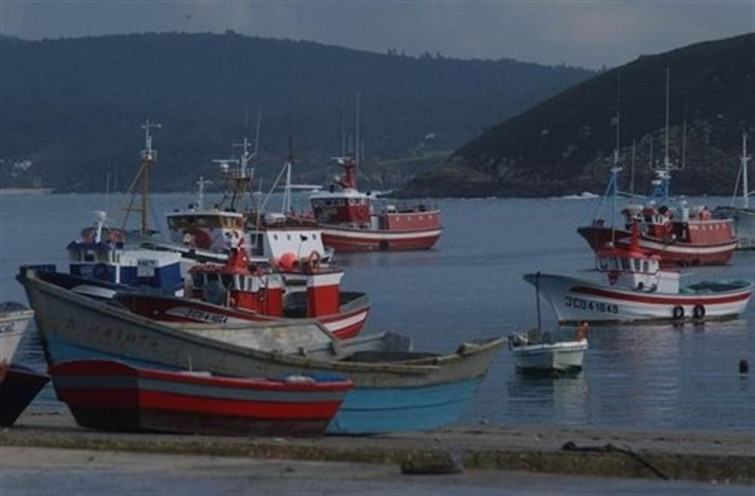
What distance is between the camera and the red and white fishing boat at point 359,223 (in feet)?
366

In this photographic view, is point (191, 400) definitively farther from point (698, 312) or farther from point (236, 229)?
point (236, 229)

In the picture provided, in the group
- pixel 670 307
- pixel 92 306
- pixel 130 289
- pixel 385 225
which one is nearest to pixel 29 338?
pixel 130 289

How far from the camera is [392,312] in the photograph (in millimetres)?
66312

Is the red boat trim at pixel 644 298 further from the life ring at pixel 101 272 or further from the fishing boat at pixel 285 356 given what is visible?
the fishing boat at pixel 285 356

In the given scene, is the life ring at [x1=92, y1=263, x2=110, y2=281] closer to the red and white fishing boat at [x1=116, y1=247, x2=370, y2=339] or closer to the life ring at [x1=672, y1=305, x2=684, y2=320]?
the red and white fishing boat at [x1=116, y1=247, x2=370, y2=339]

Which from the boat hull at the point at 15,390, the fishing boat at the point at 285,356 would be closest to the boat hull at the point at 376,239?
the fishing boat at the point at 285,356

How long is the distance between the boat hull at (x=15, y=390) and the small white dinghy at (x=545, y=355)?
17.3 m

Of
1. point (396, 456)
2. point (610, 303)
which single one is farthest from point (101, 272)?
point (396, 456)

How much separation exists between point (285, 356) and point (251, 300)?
16.3 metres

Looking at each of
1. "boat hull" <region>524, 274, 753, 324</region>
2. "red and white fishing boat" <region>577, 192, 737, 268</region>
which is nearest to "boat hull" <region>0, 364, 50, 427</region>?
"boat hull" <region>524, 274, 753, 324</region>

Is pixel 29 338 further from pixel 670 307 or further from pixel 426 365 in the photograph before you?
pixel 426 365

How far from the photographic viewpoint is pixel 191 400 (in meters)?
24.3

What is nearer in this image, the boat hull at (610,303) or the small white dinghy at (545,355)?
the small white dinghy at (545,355)

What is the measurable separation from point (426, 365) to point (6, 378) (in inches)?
196
